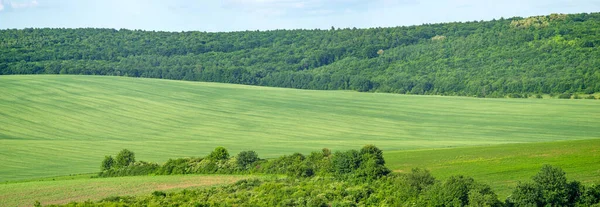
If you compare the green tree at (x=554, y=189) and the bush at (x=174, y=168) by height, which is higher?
the green tree at (x=554, y=189)

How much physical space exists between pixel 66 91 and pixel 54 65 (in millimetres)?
39249

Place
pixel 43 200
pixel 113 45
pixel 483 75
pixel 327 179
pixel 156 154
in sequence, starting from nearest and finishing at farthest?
pixel 43 200 → pixel 327 179 → pixel 156 154 → pixel 483 75 → pixel 113 45

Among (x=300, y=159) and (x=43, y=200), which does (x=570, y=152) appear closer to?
(x=300, y=159)

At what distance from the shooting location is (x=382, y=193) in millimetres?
44688

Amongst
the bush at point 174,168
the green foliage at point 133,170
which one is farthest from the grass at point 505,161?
the green foliage at point 133,170

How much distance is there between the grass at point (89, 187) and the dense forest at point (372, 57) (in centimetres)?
7322

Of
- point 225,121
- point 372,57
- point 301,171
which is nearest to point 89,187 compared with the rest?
point 301,171

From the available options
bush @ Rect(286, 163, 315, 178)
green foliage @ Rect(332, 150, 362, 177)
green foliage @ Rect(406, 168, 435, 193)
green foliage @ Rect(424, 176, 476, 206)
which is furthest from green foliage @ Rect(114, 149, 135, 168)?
green foliage @ Rect(424, 176, 476, 206)

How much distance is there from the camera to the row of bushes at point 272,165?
167 ft

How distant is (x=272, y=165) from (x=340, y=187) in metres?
11.0

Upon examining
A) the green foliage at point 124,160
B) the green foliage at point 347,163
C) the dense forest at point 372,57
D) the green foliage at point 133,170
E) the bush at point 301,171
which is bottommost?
the green foliage at point 133,170

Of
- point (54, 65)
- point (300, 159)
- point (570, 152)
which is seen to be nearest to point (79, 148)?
point (300, 159)

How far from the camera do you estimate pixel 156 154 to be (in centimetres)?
7038

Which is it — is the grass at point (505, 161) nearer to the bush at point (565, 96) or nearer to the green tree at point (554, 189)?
the green tree at point (554, 189)
